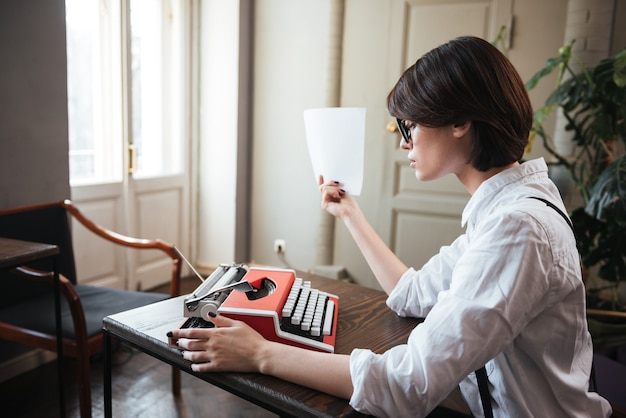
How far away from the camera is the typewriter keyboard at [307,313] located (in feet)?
3.29

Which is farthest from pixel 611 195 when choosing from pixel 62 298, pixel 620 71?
pixel 62 298

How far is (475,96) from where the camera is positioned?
92cm

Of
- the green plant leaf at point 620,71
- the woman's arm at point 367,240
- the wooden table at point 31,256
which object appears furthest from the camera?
the green plant leaf at point 620,71

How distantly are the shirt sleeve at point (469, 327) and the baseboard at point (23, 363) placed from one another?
86.2 inches

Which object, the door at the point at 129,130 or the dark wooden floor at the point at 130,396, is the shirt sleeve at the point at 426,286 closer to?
the dark wooden floor at the point at 130,396

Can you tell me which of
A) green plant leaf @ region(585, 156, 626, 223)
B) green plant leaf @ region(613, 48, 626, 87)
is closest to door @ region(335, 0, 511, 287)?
green plant leaf @ region(613, 48, 626, 87)

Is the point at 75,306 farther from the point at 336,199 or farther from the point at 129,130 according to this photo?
the point at 129,130

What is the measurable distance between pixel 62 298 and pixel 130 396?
1.72 ft

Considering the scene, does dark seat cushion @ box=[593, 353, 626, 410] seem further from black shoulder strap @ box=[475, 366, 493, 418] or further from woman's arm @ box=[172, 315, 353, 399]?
woman's arm @ box=[172, 315, 353, 399]

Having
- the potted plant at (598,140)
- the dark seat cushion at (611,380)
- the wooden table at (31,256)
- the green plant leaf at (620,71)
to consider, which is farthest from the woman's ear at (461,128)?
the green plant leaf at (620,71)

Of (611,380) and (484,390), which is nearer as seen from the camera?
(484,390)

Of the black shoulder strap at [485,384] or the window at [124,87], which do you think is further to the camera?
the window at [124,87]

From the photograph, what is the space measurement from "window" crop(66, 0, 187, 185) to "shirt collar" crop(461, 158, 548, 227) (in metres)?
2.73

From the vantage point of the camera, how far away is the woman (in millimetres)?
788
